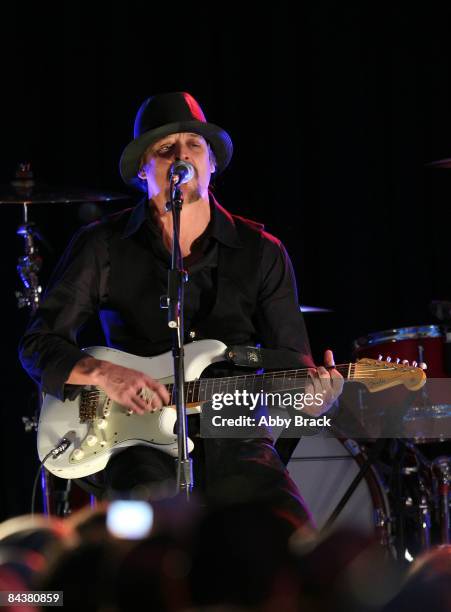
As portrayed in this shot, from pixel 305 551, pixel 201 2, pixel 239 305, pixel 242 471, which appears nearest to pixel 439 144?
pixel 201 2

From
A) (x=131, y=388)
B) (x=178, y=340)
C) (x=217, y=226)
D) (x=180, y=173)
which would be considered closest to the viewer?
(x=178, y=340)

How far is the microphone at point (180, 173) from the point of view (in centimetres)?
307

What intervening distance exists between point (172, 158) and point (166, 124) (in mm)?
140

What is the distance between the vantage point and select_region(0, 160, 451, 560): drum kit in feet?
15.5

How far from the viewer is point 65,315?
362 centimetres

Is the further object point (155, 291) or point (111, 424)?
point (155, 291)

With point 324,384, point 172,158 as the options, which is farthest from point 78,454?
point 172,158

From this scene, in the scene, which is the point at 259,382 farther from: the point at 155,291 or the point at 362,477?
the point at 362,477

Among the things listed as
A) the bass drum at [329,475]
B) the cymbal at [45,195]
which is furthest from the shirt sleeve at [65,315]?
the bass drum at [329,475]

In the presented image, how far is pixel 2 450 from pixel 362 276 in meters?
2.64

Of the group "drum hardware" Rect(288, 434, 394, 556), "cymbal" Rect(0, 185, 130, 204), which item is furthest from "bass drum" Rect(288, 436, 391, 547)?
"cymbal" Rect(0, 185, 130, 204)

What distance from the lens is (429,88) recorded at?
5.89m

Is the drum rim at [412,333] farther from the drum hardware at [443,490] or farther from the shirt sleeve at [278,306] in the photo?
the shirt sleeve at [278,306]

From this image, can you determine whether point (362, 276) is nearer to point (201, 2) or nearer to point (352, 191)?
point (352, 191)
